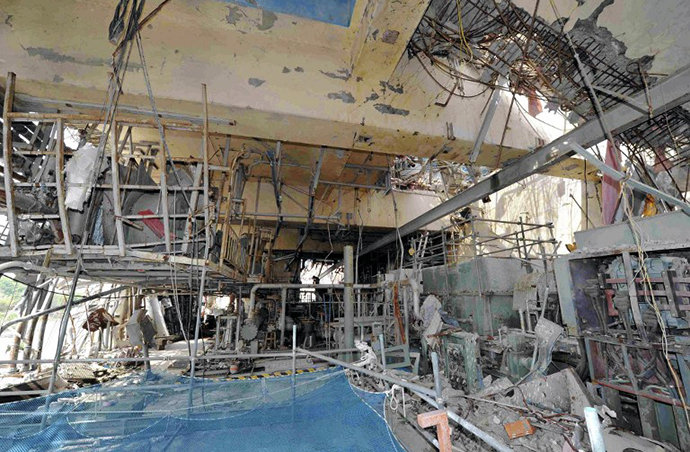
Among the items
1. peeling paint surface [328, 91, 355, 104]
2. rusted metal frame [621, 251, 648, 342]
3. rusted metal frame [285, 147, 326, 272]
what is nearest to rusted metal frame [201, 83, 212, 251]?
peeling paint surface [328, 91, 355, 104]

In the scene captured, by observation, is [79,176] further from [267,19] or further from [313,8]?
[313,8]

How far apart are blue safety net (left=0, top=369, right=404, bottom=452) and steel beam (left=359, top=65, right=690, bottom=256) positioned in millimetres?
4023

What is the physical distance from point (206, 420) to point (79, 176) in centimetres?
342

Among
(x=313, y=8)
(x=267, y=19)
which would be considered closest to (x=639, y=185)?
(x=313, y=8)

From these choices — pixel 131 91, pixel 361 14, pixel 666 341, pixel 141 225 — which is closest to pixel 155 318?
pixel 141 225

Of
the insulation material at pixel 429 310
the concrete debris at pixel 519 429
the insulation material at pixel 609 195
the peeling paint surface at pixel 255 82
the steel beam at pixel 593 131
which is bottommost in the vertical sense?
the concrete debris at pixel 519 429

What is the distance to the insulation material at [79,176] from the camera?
3.68m

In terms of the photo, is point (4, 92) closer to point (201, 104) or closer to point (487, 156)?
point (201, 104)

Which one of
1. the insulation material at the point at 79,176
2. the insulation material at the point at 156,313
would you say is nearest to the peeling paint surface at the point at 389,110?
the insulation material at the point at 79,176

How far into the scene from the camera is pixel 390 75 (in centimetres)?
421

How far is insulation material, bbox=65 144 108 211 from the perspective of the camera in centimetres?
368

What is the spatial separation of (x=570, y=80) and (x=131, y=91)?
19.3 feet

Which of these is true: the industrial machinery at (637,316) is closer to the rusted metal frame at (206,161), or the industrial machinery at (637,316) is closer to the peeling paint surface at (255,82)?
the peeling paint surface at (255,82)

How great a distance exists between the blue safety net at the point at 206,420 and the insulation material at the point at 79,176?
235cm
